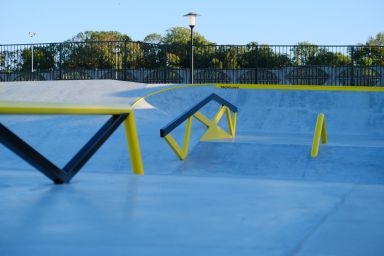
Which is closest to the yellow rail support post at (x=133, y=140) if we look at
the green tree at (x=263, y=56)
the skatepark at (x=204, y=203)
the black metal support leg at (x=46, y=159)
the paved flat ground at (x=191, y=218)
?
the black metal support leg at (x=46, y=159)

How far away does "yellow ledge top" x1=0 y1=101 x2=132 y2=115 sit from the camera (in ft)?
14.1

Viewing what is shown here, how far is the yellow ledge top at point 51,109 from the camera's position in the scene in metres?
4.30

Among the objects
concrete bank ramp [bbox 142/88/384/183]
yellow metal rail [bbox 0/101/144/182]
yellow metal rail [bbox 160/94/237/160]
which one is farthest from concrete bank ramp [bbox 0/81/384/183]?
yellow metal rail [bbox 0/101/144/182]

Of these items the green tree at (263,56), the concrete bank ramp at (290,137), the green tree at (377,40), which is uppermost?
the green tree at (377,40)

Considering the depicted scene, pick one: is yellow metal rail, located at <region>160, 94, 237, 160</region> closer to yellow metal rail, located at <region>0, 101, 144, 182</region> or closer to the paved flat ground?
yellow metal rail, located at <region>0, 101, 144, 182</region>

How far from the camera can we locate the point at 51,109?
15.7 feet

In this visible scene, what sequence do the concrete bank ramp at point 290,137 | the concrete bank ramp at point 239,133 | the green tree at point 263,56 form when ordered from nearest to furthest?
the concrete bank ramp at point 290,137
the concrete bank ramp at point 239,133
the green tree at point 263,56

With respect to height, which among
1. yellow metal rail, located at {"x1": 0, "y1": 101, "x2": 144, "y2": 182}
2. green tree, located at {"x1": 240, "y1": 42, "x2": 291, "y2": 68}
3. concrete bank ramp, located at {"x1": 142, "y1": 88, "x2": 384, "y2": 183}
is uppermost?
green tree, located at {"x1": 240, "y1": 42, "x2": 291, "y2": 68}

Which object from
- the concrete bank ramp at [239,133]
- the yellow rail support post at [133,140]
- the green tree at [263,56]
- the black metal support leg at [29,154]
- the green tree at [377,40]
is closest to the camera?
the black metal support leg at [29,154]

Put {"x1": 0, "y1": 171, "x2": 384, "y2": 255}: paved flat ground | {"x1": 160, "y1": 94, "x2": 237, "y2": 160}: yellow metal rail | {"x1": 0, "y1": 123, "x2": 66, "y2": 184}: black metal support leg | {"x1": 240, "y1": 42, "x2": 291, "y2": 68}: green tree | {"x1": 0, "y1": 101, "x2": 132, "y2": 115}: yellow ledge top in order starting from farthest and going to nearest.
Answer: {"x1": 240, "y1": 42, "x2": 291, "y2": 68}: green tree < {"x1": 160, "y1": 94, "x2": 237, "y2": 160}: yellow metal rail < {"x1": 0, "y1": 123, "x2": 66, "y2": 184}: black metal support leg < {"x1": 0, "y1": 101, "x2": 132, "y2": 115}: yellow ledge top < {"x1": 0, "y1": 171, "x2": 384, "y2": 255}: paved flat ground

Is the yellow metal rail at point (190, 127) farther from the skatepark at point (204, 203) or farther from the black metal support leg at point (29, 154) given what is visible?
the black metal support leg at point (29, 154)

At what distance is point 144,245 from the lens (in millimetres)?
3043

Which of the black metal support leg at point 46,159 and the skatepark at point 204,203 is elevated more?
the black metal support leg at point 46,159

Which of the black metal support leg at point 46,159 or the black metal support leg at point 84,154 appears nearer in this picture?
the black metal support leg at point 46,159
